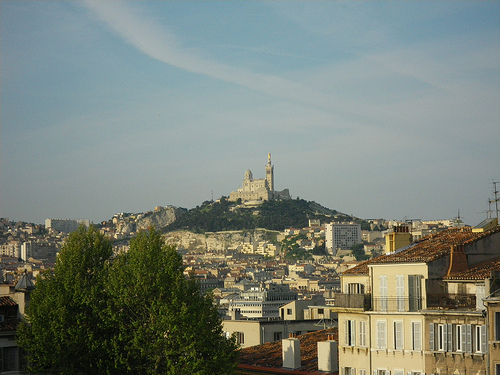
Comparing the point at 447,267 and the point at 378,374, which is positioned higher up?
the point at 447,267

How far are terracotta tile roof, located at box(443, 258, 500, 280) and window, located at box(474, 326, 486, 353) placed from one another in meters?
1.71

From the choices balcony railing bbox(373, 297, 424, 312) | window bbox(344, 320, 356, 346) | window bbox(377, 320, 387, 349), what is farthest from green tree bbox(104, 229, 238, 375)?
balcony railing bbox(373, 297, 424, 312)

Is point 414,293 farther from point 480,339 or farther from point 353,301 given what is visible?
point 480,339

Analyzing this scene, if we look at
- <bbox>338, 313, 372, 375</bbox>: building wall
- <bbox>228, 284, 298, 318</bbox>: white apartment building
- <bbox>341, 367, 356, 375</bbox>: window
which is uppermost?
<bbox>338, 313, 372, 375</bbox>: building wall

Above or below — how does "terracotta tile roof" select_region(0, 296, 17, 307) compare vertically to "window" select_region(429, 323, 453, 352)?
above

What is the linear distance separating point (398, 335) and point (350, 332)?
2900 millimetres

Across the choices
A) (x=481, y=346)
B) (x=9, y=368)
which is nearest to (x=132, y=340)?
(x=9, y=368)

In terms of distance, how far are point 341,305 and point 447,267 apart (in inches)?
201

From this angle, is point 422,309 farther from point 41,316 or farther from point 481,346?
point 41,316

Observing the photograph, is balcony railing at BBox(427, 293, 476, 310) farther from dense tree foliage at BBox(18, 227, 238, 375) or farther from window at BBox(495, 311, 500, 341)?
dense tree foliage at BBox(18, 227, 238, 375)

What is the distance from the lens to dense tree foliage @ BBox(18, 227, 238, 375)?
38219 millimetres

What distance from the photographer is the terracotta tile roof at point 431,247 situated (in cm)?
3306

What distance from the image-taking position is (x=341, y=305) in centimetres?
3616

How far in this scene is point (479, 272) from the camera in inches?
1233
